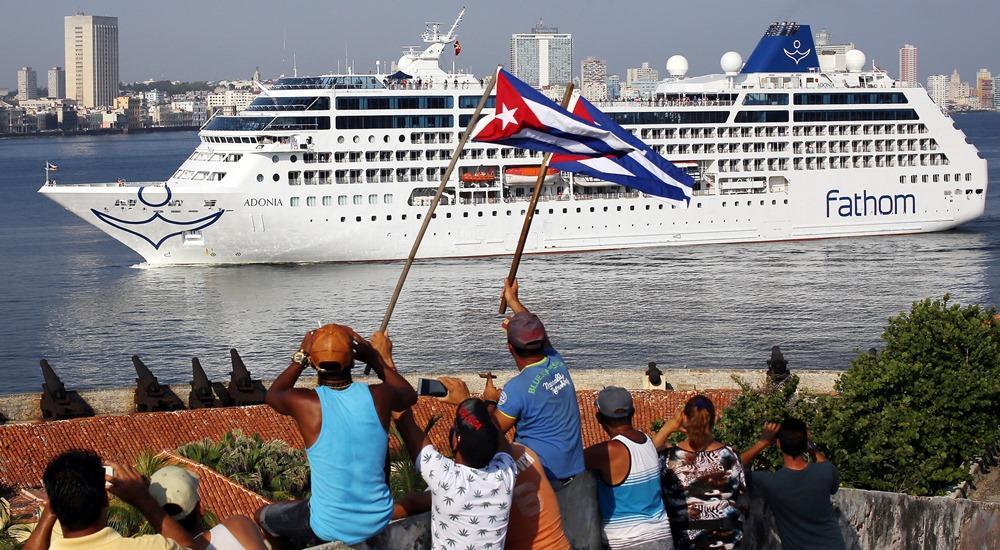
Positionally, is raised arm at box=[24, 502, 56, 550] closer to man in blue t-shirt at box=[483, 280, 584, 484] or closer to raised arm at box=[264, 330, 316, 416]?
raised arm at box=[264, 330, 316, 416]

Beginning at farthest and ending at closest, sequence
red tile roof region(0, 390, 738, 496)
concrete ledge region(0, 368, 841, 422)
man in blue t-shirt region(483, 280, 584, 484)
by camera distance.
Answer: concrete ledge region(0, 368, 841, 422), red tile roof region(0, 390, 738, 496), man in blue t-shirt region(483, 280, 584, 484)

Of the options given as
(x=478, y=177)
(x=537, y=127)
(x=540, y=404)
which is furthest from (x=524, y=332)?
(x=478, y=177)

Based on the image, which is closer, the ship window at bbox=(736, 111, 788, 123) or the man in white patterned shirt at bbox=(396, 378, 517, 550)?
the man in white patterned shirt at bbox=(396, 378, 517, 550)

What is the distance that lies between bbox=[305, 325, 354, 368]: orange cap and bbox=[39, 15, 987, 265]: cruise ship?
3803 cm

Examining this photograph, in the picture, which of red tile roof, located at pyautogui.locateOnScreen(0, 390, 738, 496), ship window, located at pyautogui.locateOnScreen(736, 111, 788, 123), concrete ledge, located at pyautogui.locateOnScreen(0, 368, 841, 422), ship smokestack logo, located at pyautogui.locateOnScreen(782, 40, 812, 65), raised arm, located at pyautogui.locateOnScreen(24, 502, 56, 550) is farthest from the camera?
ship smokestack logo, located at pyautogui.locateOnScreen(782, 40, 812, 65)

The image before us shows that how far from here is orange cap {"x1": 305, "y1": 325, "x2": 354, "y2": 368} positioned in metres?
5.95

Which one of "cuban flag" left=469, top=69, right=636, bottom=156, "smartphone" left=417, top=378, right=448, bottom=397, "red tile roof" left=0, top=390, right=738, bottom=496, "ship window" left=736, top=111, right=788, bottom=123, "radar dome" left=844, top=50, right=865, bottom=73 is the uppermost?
"radar dome" left=844, top=50, right=865, bottom=73

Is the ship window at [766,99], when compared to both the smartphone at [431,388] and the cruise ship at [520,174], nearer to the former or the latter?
the cruise ship at [520,174]

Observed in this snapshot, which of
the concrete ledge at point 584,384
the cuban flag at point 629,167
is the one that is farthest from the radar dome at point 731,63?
the cuban flag at point 629,167

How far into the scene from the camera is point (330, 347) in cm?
595

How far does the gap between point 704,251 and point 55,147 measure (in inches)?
5395

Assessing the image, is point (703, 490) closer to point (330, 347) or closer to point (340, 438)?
point (340, 438)

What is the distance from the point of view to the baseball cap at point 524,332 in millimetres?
6656

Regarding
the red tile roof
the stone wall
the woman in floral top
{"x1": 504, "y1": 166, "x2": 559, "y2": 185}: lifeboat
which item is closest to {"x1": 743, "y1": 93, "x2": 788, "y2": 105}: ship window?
{"x1": 504, "y1": 166, "x2": 559, "y2": 185}: lifeboat
